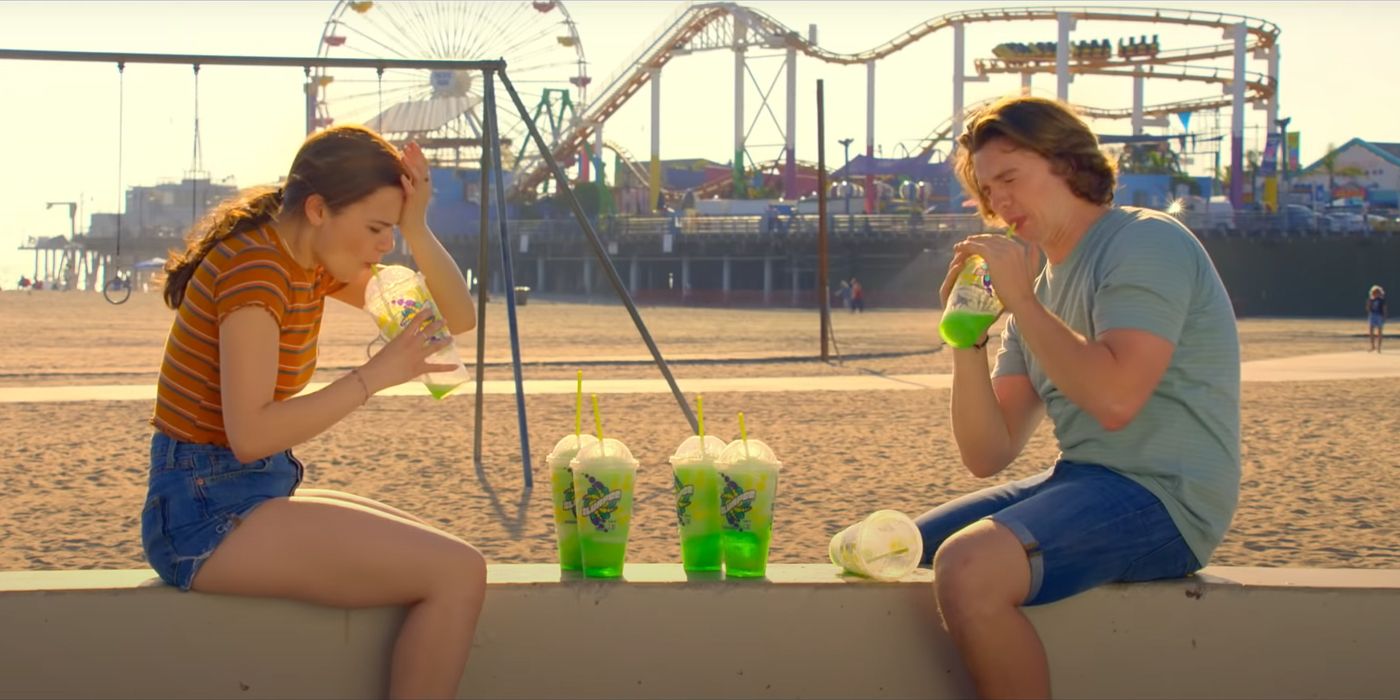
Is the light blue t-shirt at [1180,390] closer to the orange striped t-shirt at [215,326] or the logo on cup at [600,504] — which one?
the logo on cup at [600,504]

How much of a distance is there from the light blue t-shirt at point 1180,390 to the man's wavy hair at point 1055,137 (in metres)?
0.08

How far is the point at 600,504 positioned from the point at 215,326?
82 cm

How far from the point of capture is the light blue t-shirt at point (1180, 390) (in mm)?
2846

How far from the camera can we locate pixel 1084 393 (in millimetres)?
2797

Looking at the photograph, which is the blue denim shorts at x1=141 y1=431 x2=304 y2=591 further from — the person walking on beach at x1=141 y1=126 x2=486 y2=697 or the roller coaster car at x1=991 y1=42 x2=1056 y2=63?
the roller coaster car at x1=991 y1=42 x2=1056 y2=63

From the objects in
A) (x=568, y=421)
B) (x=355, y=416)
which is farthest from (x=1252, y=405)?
(x=355, y=416)

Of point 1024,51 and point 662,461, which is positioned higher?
point 1024,51

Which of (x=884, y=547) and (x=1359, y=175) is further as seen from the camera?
(x=1359, y=175)

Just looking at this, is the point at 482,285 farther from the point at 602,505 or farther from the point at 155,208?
the point at 155,208

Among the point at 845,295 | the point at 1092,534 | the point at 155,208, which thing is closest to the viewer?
the point at 1092,534

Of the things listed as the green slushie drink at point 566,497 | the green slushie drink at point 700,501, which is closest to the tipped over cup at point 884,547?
the green slushie drink at point 700,501

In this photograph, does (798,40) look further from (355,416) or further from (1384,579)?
(1384,579)

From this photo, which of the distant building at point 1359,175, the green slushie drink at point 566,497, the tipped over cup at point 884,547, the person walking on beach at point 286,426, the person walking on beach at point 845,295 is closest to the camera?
the person walking on beach at point 286,426

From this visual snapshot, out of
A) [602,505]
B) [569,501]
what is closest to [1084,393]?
[602,505]
